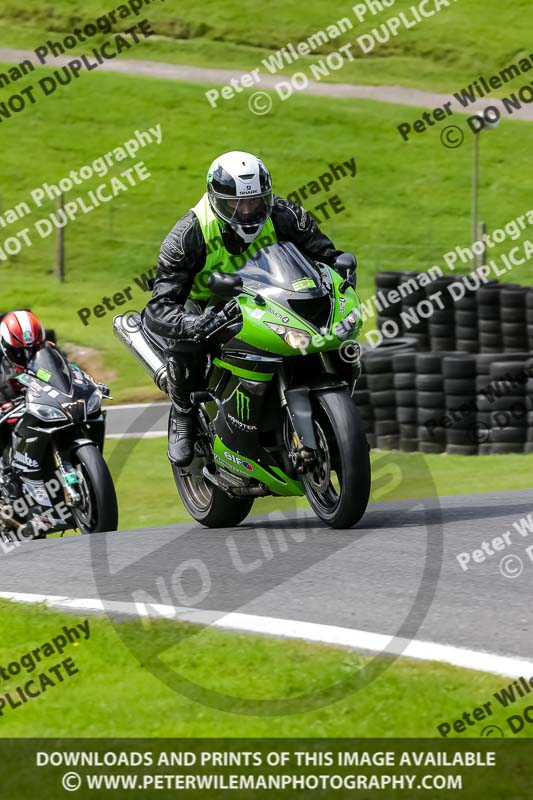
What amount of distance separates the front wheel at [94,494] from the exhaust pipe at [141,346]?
0.78 metres

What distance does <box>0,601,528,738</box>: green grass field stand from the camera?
4086 millimetres

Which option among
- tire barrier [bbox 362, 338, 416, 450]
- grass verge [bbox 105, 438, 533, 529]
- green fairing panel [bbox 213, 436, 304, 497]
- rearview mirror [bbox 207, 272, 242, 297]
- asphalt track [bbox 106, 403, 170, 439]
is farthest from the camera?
asphalt track [bbox 106, 403, 170, 439]

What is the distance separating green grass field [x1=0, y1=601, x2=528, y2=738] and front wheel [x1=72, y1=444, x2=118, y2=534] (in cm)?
348

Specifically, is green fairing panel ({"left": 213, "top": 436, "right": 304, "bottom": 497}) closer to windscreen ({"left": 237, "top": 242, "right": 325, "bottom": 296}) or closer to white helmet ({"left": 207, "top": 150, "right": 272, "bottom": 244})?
windscreen ({"left": 237, "top": 242, "right": 325, "bottom": 296})

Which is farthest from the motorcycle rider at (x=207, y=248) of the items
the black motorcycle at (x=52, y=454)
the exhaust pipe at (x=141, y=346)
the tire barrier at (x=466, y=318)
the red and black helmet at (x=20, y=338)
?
the tire barrier at (x=466, y=318)

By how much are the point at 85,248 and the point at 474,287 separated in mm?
16223

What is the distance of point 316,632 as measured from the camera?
5043 mm

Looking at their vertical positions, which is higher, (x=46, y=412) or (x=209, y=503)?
(x=46, y=412)

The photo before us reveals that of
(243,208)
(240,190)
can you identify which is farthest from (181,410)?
(240,190)

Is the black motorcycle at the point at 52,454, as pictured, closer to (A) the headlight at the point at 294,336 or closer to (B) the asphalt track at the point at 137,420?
(A) the headlight at the point at 294,336

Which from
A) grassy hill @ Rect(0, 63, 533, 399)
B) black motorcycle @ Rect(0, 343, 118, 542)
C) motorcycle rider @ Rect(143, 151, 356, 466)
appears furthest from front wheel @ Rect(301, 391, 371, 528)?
grassy hill @ Rect(0, 63, 533, 399)

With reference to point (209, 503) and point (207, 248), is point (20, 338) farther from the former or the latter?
point (207, 248)

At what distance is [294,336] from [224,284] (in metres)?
0.49

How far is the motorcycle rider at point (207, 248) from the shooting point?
7.16m
